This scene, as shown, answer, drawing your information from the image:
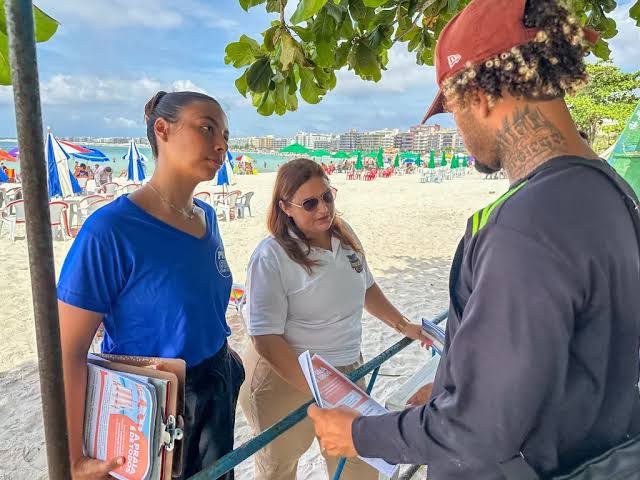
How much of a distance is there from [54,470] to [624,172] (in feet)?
25.1

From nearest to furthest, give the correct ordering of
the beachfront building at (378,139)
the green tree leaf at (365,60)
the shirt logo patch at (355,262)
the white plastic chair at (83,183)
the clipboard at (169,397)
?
the clipboard at (169,397), the shirt logo patch at (355,262), the green tree leaf at (365,60), the white plastic chair at (83,183), the beachfront building at (378,139)

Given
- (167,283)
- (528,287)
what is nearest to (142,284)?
(167,283)

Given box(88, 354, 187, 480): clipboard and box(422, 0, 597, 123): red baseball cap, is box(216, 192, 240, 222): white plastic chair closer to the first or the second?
box(88, 354, 187, 480): clipboard

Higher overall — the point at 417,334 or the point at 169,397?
the point at 169,397

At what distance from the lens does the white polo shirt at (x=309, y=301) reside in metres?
2.18

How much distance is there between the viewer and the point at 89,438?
4.85ft

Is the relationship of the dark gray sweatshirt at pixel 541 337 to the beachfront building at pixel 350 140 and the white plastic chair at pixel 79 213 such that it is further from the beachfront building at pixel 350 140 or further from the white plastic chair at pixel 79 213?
the beachfront building at pixel 350 140

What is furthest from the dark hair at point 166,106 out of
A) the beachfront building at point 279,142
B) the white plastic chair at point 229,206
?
the beachfront building at point 279,142

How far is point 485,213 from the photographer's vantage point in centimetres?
98

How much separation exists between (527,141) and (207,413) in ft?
5.03

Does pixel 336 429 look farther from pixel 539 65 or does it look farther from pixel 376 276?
pixel 376 276

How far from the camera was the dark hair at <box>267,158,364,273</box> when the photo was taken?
7.51 ft

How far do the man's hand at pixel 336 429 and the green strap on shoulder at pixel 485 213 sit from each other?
1.91ft

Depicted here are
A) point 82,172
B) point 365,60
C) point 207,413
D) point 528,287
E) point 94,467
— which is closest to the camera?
point 528,287
